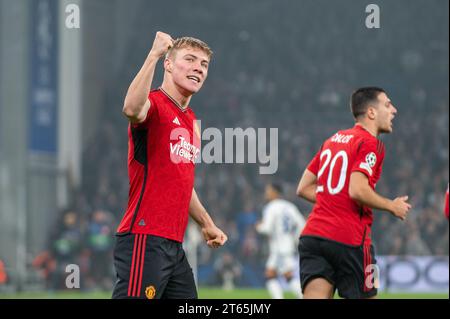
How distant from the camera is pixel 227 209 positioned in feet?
83.4

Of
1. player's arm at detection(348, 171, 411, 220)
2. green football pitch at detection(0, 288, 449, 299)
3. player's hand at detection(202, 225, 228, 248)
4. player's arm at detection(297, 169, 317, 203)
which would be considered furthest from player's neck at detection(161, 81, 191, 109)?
green football pitch at detection(0, 288, 449, 299)

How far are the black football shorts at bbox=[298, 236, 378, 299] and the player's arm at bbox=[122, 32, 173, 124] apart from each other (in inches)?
89.5

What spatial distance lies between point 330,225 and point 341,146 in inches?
22.9

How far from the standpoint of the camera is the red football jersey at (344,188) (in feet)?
24.2

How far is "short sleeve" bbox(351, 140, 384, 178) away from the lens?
23.9 feet

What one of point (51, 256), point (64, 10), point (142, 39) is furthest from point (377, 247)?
point (142, 39)

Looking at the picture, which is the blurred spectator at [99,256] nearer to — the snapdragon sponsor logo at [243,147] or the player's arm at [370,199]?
the snapdragon sponsor logo at [243,147]

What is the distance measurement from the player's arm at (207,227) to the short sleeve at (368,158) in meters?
1.28

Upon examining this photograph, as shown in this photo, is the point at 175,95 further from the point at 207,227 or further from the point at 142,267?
the point at 142,267

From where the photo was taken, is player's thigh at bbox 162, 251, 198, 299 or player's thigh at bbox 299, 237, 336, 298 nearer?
player's thigh at bbox 162, 251, 198, 299

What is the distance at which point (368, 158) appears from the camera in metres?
7.32

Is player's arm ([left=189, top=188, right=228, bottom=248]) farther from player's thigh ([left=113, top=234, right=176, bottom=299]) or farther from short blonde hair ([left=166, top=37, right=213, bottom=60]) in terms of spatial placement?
short blonde hair ([left=166, top=37, right=213, bottom=60])

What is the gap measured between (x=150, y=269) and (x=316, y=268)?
1.86 meters

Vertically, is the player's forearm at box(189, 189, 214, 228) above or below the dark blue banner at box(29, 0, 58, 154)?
below
